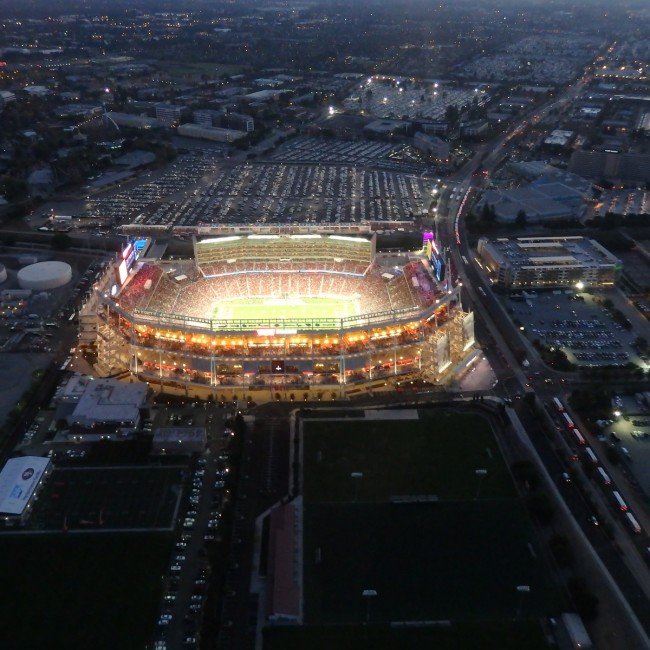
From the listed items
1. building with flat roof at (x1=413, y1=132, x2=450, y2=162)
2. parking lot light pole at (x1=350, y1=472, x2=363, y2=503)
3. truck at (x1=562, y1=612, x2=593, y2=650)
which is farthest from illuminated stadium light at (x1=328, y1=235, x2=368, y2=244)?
building with flat roof at (x1=413, y1=132, x2=450, y2=162)

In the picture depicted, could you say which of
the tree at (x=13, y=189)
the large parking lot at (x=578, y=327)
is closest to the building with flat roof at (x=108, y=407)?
the large parking lot at (x=578, y=327)

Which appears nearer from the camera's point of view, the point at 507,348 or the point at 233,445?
the point at 233,445

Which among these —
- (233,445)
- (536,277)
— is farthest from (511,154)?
(233,445)

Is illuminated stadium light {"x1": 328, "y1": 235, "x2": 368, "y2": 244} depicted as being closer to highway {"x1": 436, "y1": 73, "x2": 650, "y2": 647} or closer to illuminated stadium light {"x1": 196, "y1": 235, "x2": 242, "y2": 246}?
illuminated stadium light {"x1": 196, "y1": 235, "x2": 242, "y2": 246}

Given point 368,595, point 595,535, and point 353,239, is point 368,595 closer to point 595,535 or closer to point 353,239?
point 595,535

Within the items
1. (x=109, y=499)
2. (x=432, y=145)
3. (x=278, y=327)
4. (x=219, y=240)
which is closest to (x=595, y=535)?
(x=278, y=327)

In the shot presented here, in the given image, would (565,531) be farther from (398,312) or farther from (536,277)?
(536,277)
